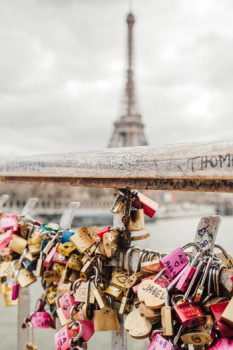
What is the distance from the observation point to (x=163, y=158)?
24.6 inches

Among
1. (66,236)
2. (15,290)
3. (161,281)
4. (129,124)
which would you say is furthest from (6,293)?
(129,124)

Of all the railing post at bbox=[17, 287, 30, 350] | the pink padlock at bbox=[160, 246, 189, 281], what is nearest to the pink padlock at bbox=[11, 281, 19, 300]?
the railing post at bbox=[17, 287, 30, 350]

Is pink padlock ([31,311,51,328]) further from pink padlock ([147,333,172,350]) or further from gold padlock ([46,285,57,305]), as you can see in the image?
pink padlock ([147,333,172,350])

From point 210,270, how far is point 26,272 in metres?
0.73

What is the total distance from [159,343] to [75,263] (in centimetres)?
38

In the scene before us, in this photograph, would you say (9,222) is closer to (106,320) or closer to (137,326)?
(106,320)

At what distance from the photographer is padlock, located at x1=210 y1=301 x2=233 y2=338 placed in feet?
2.00

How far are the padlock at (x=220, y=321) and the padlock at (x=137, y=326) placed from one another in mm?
144

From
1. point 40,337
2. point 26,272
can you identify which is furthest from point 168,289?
point 40,337

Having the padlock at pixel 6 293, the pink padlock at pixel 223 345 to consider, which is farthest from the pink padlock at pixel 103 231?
the padlock at pixel 6 293

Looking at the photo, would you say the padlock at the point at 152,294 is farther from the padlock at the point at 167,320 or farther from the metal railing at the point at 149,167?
the metal railing at the point at 149,167

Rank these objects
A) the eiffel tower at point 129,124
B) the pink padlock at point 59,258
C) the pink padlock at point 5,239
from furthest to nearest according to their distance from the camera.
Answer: the eiffel tower at point 129,124
the pink padlock at point 5,239
the pink padlock at point 59,258

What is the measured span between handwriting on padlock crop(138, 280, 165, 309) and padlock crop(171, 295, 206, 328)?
0.12ft

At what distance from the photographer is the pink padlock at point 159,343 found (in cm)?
65
